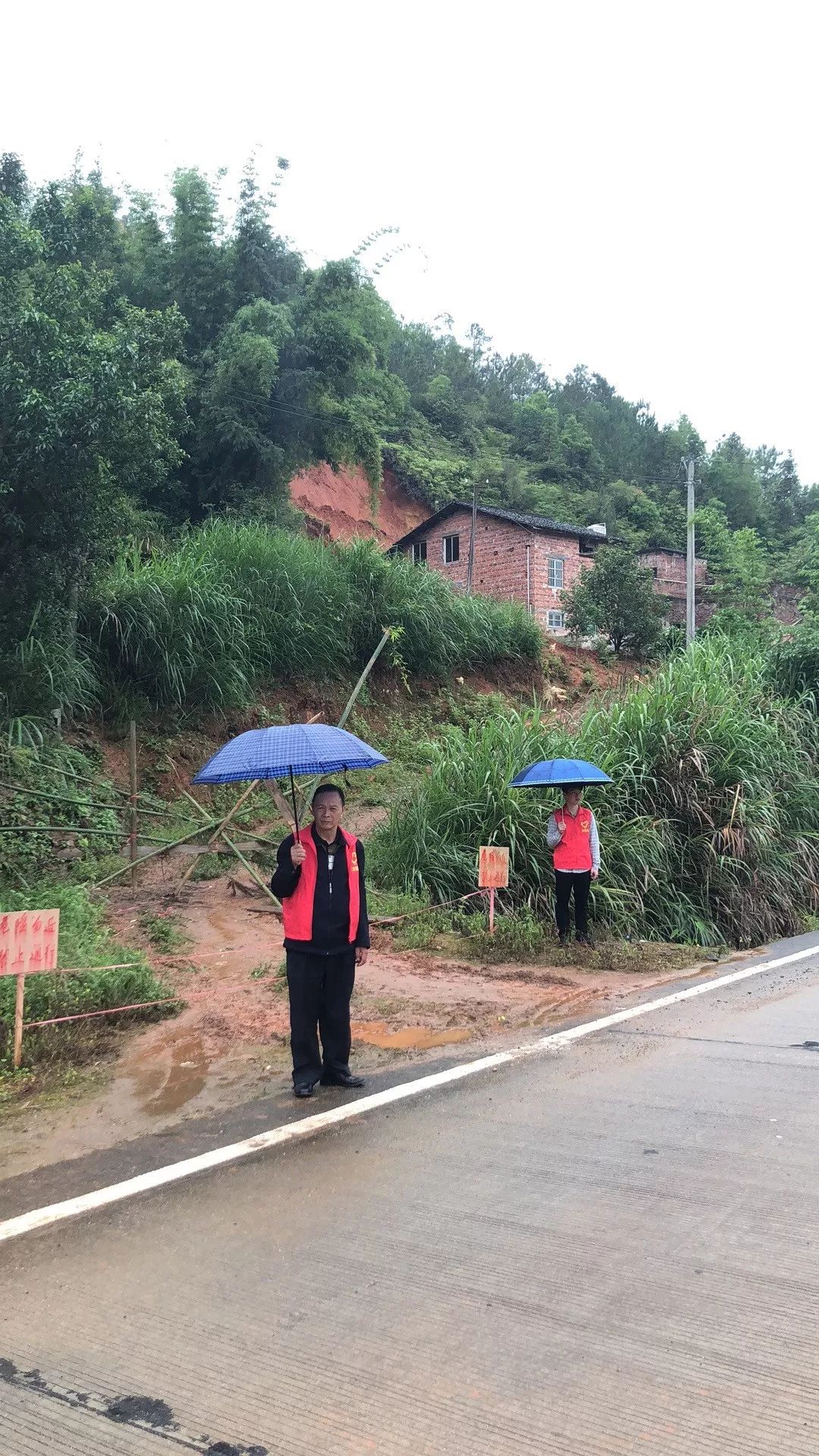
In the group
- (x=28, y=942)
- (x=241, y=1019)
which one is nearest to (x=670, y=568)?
(x=241, y=1019)

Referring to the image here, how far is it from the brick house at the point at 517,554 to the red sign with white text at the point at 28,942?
2929cm

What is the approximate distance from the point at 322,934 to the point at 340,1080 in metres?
0.81

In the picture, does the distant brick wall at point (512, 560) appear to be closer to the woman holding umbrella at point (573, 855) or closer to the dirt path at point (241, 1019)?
the woman holding umbrella at point (573, 855)

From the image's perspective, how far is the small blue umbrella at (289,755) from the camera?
5.77m

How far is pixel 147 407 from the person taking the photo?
34.6 feet

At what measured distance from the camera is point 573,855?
30.8 feet

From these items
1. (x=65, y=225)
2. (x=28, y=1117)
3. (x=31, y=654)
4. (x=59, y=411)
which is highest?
(x=65, y=225)

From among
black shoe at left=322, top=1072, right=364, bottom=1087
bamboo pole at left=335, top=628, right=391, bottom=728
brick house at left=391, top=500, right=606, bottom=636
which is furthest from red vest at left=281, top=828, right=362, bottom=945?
brick house at left=391, top=500, right=606, bottom=636

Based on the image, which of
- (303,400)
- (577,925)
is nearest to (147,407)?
(577,925)

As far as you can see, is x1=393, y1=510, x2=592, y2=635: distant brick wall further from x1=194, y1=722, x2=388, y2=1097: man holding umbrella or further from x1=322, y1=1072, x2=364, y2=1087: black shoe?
x1=322, y1=1072, x2=364, y2=1087: black shoe

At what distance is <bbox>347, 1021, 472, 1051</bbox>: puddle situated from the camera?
21.3 ft

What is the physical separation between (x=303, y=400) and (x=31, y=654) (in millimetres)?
12433

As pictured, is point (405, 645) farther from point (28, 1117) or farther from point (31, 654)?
point (28, 1117)

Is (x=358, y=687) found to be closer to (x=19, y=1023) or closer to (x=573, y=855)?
(x=573, y=855)
